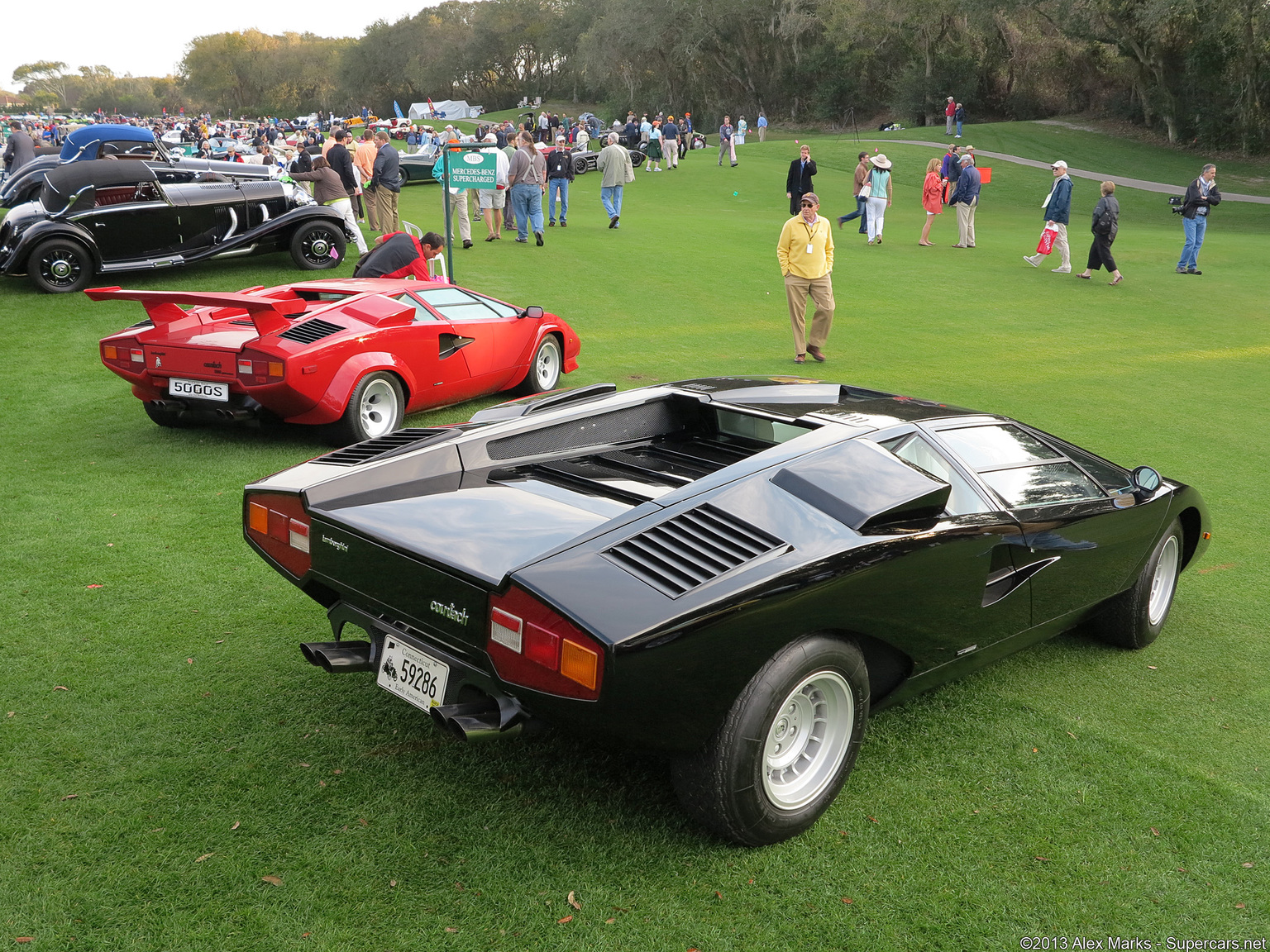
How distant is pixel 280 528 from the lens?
3.71 metres

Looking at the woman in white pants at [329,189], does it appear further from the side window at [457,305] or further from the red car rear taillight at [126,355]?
the red car rear taillight at [126,355]

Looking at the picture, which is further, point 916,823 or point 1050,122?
point 1050,122

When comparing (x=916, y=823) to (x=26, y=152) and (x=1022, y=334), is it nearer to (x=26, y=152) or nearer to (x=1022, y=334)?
(x=1022, y=334)

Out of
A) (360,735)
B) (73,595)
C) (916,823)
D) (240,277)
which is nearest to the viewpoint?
(916,823)

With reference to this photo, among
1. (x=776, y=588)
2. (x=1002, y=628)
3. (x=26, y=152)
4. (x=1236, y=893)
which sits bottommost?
(x=1236, y=893)

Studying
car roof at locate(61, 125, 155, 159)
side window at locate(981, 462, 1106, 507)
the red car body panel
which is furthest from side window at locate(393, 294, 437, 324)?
car roof at locate(61, 125, 155, 159)

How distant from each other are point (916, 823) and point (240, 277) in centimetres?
1313

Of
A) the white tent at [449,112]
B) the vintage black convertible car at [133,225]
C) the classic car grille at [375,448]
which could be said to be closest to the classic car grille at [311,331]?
the classic car grille at [375,448]

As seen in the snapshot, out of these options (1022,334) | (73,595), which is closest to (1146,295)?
(1022,334)

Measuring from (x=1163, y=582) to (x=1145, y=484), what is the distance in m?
0.70

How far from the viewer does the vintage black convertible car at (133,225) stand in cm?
1266

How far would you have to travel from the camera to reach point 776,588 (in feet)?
9.62

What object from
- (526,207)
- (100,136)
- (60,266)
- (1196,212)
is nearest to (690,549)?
(60,266)

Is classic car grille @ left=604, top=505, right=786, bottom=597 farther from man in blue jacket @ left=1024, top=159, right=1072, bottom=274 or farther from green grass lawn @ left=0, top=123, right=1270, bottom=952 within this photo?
man in blue jacket @ left=1024, top=159, right=1072, bottom=274
